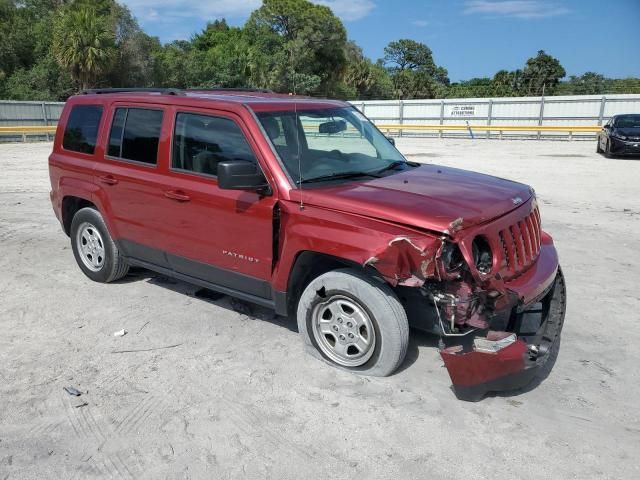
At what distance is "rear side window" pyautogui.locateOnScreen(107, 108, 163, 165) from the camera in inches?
183

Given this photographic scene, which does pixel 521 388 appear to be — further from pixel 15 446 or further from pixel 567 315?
pixel 15 446

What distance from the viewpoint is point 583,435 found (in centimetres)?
314

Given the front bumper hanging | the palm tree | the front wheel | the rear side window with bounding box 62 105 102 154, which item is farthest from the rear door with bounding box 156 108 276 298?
the palm tree

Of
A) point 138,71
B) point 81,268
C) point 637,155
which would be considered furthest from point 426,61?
point 81,268

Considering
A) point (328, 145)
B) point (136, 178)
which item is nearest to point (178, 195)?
point (136, 178)

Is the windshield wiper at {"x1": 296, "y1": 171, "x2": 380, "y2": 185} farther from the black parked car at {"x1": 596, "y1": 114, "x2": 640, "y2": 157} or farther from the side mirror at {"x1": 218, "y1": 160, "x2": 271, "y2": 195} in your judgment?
the black parked car at {"x1": 596, "y1": 114, "x2": 640, "y2": 157}

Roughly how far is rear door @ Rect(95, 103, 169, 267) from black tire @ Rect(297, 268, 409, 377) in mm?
1656

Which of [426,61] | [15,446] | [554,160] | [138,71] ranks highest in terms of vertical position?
[426,61]

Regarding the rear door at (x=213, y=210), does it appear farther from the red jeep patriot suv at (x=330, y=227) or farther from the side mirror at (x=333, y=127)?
the side mirror at (x=333, y=127)

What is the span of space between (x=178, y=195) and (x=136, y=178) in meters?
0.60

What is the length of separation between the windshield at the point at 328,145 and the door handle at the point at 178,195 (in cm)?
91

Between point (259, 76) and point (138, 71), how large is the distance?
11846mm

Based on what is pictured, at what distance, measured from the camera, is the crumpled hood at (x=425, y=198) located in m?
3.35

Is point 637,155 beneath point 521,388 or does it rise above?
above
